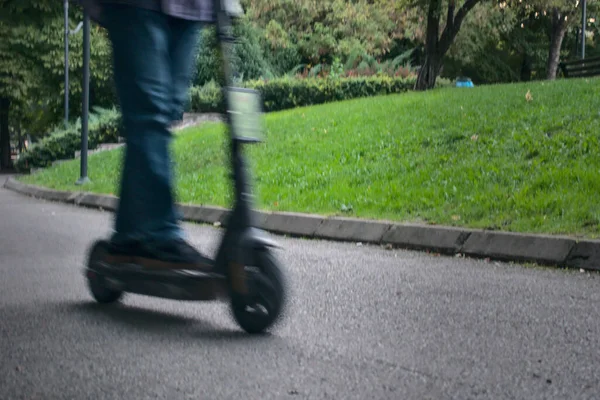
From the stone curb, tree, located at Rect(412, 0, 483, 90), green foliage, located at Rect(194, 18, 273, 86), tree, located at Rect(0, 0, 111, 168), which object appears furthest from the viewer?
tree, located at Rect(0, 0, 111, 168)

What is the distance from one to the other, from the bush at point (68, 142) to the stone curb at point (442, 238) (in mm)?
18848

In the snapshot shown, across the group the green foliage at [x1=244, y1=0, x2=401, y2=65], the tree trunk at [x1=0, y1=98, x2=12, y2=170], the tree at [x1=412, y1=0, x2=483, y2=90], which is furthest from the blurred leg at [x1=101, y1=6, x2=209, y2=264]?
the tree trunk at [x1=0, y1=98, x2=12, y2=170]

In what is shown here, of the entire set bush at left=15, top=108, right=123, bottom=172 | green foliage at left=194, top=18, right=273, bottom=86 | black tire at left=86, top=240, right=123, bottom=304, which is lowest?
bush at left=15, top=108, right=123, bottom=172

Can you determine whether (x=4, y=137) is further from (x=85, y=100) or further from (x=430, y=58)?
(x=85, y=100)

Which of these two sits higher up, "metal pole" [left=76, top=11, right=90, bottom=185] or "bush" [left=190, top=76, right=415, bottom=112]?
"metal pole" [left=76, top=11, right=90, bottom=185]

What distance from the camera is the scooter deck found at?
12.5 feet

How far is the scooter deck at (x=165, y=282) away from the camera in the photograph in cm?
382

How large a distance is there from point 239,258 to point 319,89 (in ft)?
71.9

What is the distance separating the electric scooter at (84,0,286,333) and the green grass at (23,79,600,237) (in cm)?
216

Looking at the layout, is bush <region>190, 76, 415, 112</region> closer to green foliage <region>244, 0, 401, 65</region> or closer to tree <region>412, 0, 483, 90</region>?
tree <region>412, 0, 483, 90</region>

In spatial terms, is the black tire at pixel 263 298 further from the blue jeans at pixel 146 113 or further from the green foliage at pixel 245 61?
the green foliage at pixel 245 61

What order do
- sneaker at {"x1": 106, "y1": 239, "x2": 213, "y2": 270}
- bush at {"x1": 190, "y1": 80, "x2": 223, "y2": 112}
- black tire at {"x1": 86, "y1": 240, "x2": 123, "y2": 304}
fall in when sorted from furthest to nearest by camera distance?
bush at {"x1": 190, "y1": 80, "x2": 223, "y2": 112} < black tire at {"x1": 86, "y1": 240, "x2": 123, "y2": 304} < sneaker at {"x1": 106, "y1": 239, "x2": 213, "y2": 270}

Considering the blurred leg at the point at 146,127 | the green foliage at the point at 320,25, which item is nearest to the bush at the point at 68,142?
the green foliage at the point at 320,25

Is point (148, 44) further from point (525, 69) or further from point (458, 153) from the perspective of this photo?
point (525, 69)
